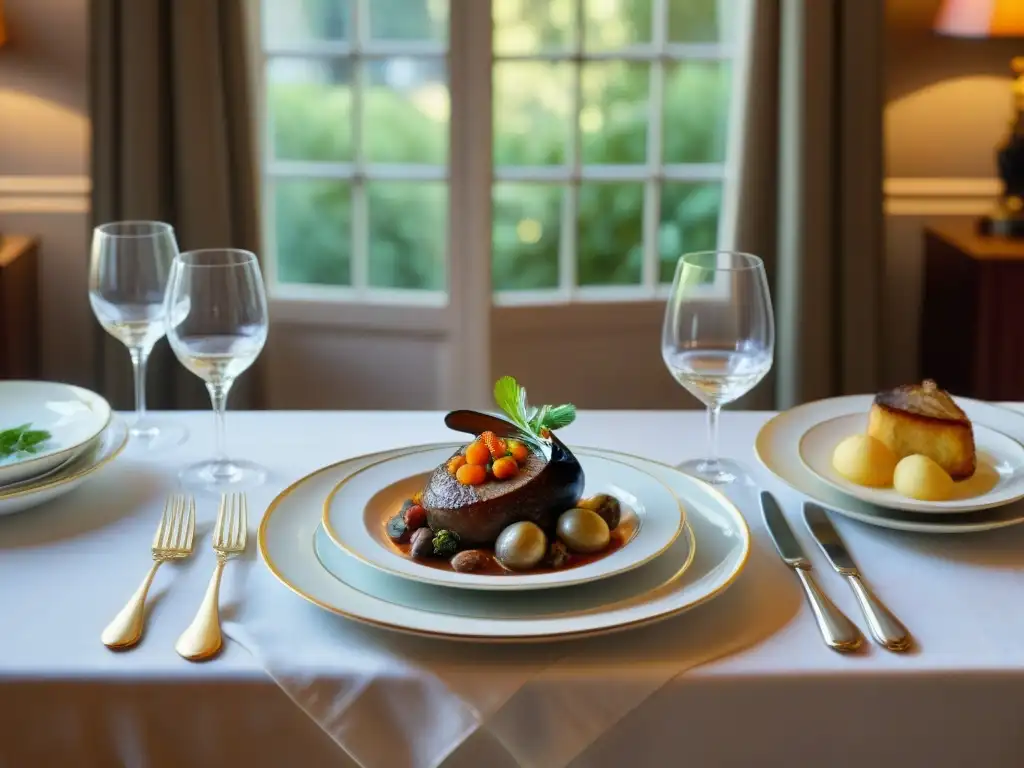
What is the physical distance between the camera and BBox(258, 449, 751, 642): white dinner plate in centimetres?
83

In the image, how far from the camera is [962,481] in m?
1.09

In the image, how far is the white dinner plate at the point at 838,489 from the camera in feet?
3.34

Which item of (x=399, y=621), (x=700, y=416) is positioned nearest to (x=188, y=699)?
(x=399, y=621)

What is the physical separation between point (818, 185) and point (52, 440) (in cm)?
195

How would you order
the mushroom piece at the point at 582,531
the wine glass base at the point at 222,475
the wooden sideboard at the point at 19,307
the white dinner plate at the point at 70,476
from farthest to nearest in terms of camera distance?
the wooden sideboard at the point at 19,307 → the wine glass base at the point at 222,475 → the white dinner plate at the point at 70,476 → the mushroom piece at the point at 582,531

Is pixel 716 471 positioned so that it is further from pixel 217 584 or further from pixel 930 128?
pixel 930 128

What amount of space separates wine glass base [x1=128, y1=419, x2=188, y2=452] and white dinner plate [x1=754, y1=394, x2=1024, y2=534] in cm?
60

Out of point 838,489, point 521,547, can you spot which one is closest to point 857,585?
point 838,489

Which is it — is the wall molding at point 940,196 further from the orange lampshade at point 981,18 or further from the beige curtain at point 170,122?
the beige curtain at point 170,122

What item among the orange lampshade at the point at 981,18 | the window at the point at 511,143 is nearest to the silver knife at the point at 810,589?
the orange lampshade at the point at 981,18

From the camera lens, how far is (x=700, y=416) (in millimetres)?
1371

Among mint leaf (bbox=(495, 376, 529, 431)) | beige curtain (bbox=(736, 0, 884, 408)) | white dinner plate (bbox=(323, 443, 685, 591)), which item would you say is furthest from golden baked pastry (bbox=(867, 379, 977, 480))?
beige curtain (bbox=(736, 0, 884, 408))

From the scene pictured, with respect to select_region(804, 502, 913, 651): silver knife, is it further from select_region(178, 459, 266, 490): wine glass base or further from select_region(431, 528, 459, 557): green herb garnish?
select_region(178, 459, 266, 490): wine glass base

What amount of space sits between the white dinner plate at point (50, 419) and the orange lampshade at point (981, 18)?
6.42 ft
